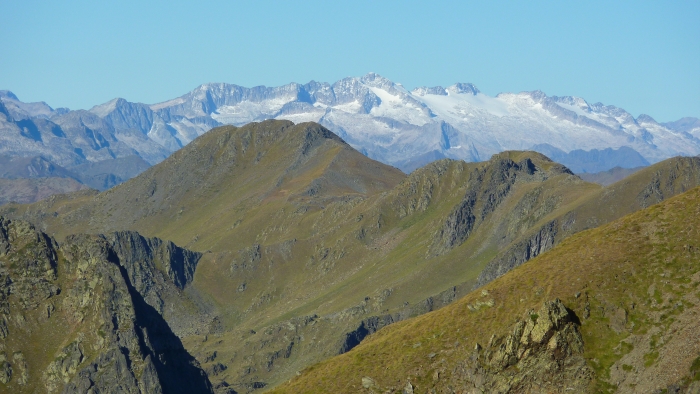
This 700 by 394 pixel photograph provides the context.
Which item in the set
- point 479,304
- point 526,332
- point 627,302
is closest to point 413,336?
point 479,304

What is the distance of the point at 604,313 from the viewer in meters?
113

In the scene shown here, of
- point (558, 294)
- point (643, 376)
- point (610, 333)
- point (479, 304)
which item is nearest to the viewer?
point (643, 376)

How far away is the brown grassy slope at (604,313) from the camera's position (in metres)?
106

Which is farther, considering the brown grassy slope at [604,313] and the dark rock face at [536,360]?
the dark rock face at [536,360]

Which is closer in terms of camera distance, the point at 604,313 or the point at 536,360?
the point at 536,360

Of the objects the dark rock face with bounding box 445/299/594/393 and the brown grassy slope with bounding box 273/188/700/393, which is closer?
the brown grassy slope with bounding box 273/188/700/393

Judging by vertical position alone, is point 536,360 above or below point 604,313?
below

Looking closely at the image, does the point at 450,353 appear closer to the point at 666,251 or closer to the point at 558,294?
the point at 558,294

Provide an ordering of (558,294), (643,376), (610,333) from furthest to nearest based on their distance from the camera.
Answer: (558,294), (610,333), (643,376)

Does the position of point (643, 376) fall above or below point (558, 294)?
below

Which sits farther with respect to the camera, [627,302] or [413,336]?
[413,336]

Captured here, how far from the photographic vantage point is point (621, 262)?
121m

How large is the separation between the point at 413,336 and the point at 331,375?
496 inches

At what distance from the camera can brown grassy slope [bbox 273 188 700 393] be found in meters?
106
